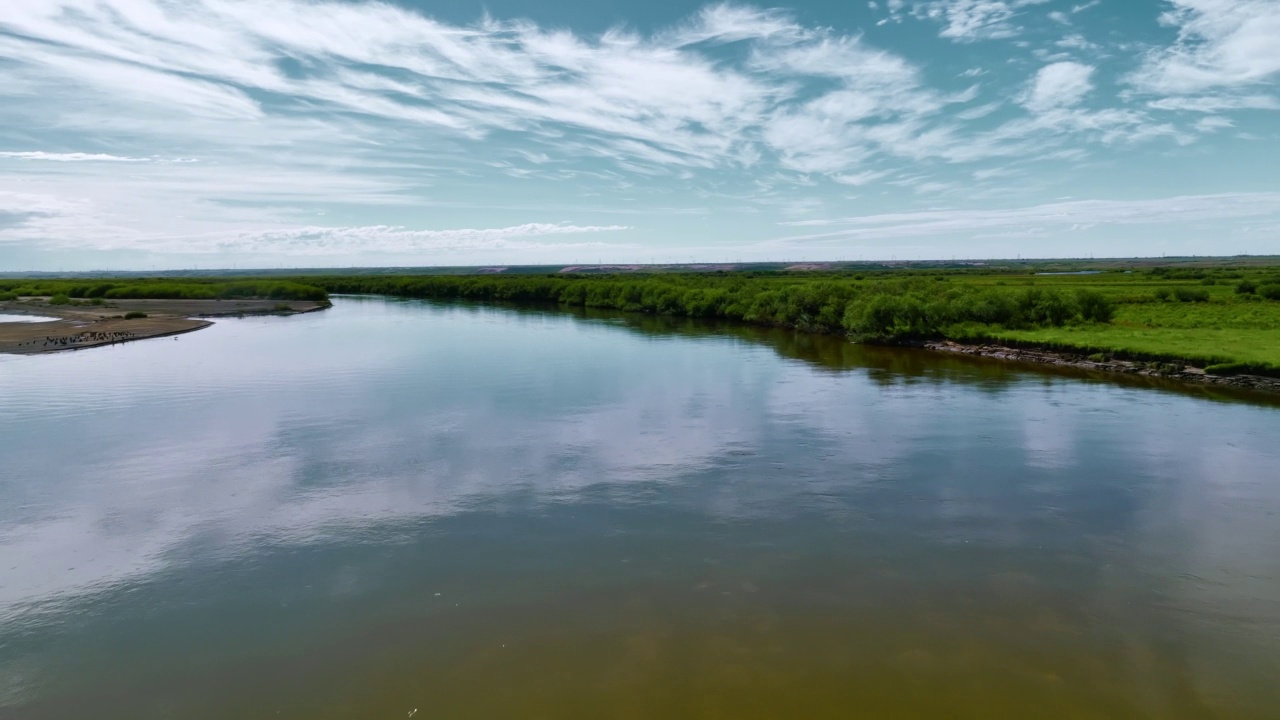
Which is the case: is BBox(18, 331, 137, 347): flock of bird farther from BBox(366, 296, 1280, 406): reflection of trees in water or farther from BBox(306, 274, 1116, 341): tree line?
BBox(306, 274, 1116, 341): tree line

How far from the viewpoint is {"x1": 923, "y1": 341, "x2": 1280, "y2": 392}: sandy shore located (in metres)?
31.5

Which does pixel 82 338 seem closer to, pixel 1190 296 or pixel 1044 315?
pixel 1044 315

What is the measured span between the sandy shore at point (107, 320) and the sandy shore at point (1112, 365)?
54.8m

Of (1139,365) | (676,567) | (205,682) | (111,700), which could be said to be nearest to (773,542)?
(676,567)

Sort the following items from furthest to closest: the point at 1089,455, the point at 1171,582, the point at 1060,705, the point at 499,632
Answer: the point at 1089,455 → the point at 1171,582 → the point at 499,632 → the point at 1060,705

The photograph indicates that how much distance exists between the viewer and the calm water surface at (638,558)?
10867mm

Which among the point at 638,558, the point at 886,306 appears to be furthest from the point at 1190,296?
the point at 638,558

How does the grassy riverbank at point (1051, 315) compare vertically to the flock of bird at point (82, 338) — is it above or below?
above

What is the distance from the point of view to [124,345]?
157ft

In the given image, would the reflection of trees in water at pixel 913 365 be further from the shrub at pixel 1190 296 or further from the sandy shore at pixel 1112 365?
the shrub at pixel 1190 296

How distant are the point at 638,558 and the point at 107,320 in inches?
2569

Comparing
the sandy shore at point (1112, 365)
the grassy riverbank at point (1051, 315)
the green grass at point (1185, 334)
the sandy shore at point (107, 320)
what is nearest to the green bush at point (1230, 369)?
the grassy riverbank at point (1051, 315)

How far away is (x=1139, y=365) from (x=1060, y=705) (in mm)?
31629

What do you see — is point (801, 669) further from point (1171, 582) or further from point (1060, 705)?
point (1171, 582)
